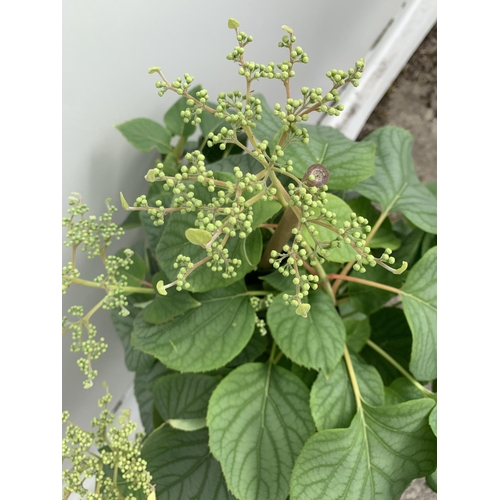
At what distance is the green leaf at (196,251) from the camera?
447mm

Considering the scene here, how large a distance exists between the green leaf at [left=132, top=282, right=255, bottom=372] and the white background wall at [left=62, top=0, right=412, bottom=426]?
0.63 feet

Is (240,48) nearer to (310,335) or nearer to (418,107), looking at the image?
(310,335)

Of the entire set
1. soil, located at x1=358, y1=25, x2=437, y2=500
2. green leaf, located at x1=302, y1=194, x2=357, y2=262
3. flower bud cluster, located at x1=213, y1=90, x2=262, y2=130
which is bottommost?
green leaf, located at x1=302, y1=194, x2=357, y2=262

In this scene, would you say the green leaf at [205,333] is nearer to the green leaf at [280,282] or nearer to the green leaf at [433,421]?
the green leaf at [280,282]

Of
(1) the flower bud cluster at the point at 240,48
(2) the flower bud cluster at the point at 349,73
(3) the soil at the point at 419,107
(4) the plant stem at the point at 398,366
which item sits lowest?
(4) the plant stem at the point at 398,366

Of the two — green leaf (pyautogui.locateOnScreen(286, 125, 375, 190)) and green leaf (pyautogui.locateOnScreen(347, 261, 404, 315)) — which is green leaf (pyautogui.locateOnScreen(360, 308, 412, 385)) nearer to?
green leaf (pyautogui.locateOnScreen(347, 261, 404, 315))

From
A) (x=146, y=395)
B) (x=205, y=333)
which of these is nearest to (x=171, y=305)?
(x=205, y=333)

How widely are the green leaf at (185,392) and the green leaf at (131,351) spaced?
0.18ft

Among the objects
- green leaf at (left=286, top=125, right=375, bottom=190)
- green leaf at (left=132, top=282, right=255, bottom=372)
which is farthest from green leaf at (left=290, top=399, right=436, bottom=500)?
green leaf at (left=286, top=125, right=375, bottom=190)

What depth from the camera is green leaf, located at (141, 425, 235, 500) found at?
1.78 ft

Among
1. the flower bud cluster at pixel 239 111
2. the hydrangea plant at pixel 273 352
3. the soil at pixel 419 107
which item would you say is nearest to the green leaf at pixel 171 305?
the hydrangea plant at pixel 273 352

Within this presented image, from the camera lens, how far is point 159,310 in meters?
Result: 0.50

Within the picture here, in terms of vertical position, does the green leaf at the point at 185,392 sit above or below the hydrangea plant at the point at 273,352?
below
